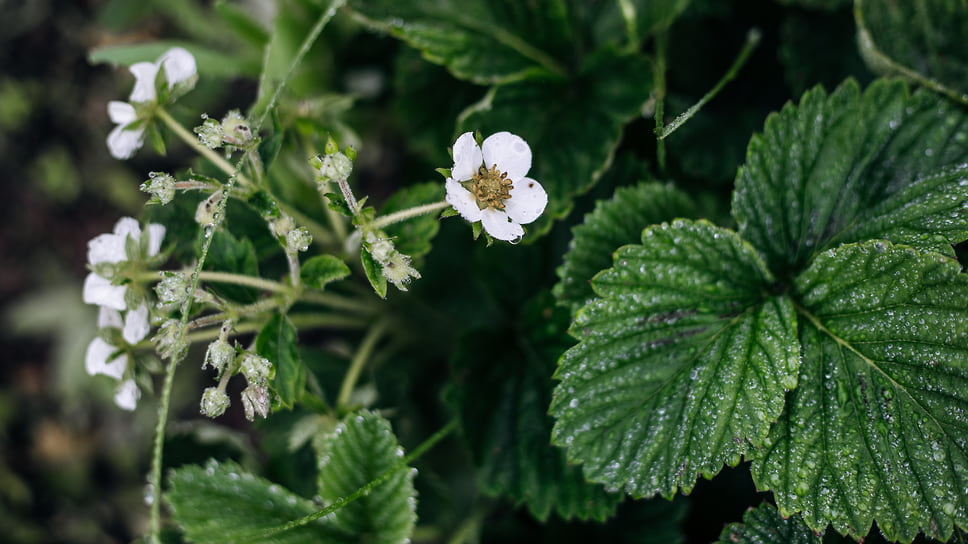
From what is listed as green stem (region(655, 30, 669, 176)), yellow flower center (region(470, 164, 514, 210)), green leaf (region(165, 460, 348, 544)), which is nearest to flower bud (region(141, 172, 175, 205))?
yellow flower center (region(470, 164, 514, 210))

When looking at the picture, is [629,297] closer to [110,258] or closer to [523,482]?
[523,482]

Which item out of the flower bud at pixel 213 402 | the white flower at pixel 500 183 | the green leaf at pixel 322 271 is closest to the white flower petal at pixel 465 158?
the white flower at pixel 500 183

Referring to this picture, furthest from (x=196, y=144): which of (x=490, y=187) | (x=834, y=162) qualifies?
(x=834, y=162)

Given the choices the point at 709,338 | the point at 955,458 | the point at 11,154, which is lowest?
the point at 955,458

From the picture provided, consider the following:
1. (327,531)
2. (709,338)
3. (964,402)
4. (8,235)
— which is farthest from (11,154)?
(964,402)

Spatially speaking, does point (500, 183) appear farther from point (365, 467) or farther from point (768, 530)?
point (768, 530)

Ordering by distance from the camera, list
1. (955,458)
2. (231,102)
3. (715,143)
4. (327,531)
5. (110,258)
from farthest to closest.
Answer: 1. (231,102)
2. (715,143)
3. (327,531)
4. (110,258)
5. (955,458)
